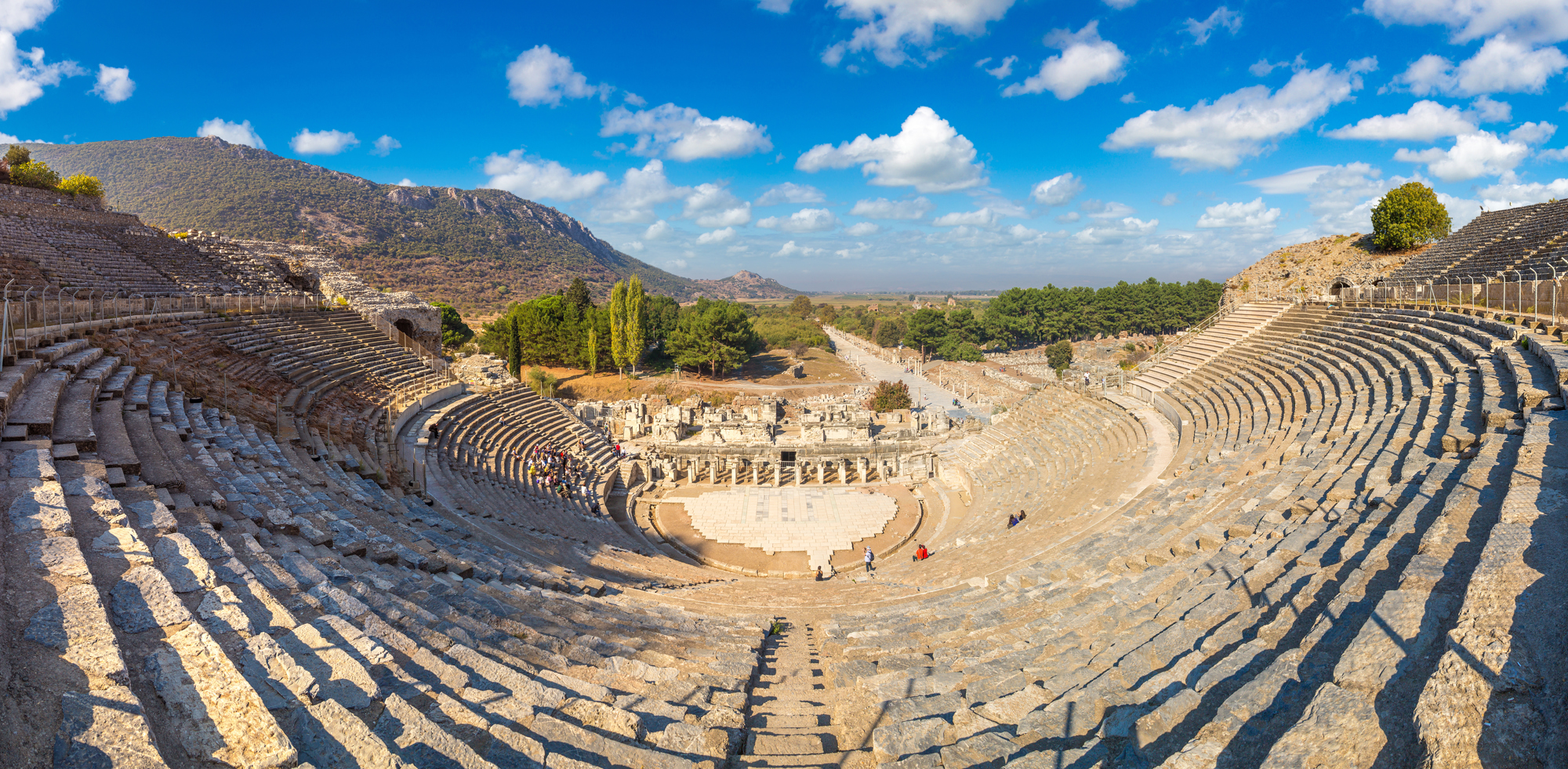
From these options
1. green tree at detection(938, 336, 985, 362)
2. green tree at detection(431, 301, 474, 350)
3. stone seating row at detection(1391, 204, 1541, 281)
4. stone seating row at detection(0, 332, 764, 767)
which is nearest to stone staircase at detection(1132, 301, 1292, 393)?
stone seating row at detection(1391, 204, 1541, 281)

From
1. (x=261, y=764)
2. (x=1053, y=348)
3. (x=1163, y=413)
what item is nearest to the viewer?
(x=261, y=764)

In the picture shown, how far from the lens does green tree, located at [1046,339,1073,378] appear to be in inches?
2280

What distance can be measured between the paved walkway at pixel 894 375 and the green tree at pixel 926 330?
4.09 metres

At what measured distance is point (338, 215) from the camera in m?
93.1

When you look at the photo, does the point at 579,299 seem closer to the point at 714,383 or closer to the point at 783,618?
the point at 714,383

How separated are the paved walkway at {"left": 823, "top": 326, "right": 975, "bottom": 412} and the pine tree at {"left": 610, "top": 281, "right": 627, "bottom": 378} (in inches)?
807

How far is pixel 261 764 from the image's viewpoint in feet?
8.53

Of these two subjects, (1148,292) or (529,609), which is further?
(1148,292)

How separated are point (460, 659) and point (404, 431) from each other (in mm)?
15290

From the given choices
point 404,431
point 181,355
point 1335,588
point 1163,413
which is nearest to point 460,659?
point 1335,588

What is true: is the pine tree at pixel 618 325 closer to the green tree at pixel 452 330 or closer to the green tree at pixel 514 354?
the green tree at pixel 514 354

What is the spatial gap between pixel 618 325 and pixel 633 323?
54.3 inches

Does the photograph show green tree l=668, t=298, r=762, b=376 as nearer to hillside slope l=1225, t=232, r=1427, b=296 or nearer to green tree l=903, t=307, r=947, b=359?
green tree l=903, t=307, r=947, b=359

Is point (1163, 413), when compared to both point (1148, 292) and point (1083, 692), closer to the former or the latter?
point (1083, 692)
